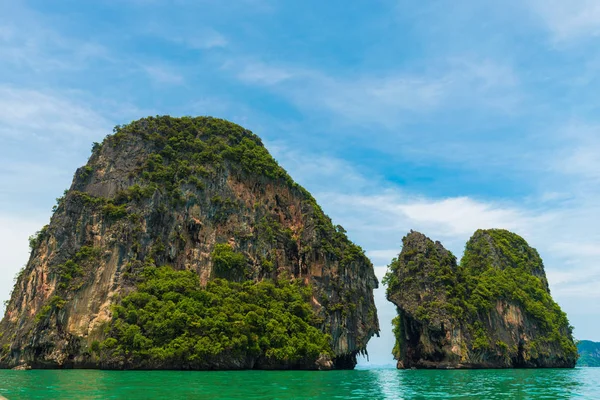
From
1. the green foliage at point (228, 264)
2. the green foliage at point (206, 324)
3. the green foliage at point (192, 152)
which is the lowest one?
the green foliage at point (206, 324)

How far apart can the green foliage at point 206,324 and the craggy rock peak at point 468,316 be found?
17.5 m

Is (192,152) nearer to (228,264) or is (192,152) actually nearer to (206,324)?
(228,264)

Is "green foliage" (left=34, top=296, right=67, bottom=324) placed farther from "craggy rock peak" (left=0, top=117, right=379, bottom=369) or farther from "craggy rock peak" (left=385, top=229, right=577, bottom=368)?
"craggy rock peak" (left=385, top=229, right=577, bottom=368)

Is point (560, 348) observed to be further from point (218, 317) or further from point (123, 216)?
point (123, 216)

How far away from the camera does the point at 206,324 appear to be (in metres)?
45.8

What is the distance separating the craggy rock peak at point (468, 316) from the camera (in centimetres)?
6456

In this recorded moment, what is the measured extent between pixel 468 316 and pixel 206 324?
124 feet

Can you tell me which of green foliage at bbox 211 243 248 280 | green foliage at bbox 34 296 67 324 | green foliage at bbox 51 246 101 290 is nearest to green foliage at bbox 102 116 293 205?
green foliage at bbox 211 243 248 280

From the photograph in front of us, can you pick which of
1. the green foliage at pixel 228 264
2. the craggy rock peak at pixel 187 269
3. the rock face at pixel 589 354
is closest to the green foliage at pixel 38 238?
the craggy rock peak at pixel 187 269

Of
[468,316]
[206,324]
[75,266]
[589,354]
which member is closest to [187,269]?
[75,266]

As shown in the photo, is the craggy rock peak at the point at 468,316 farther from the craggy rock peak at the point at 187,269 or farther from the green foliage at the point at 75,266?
the green foliage at the point at 75,266

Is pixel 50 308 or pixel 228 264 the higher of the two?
pixel 228 264

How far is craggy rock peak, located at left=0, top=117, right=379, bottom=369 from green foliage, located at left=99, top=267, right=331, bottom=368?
0.13 m

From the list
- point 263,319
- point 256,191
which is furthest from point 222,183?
point 263,319
